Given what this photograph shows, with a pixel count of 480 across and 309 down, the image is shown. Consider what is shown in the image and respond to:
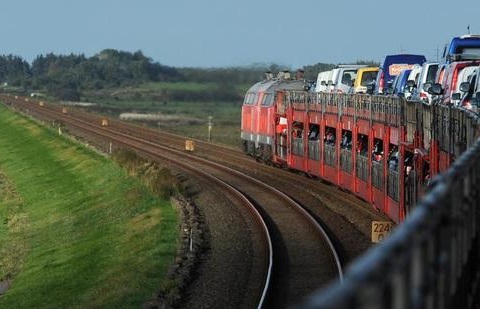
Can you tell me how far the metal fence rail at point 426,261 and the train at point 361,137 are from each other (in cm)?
452

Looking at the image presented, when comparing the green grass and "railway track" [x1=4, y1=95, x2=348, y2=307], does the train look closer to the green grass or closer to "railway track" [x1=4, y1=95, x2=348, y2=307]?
"railway track" [x1=4, y1=95, x2=348, y2=307]

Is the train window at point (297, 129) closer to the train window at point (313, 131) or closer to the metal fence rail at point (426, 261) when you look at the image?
the train window at point (313, 131)

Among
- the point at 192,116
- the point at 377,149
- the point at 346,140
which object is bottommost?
the point at 192,116

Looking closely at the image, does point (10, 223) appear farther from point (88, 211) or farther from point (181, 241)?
point (181, 241)

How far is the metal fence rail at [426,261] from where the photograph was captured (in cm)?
350

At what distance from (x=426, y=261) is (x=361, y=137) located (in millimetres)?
24013

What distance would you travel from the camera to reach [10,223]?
129ft

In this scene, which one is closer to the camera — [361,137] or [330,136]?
[361,137]

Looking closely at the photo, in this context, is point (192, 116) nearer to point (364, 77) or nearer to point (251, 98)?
point (251, 98)

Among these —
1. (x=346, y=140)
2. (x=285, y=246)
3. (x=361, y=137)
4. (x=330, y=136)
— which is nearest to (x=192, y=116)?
(x=330, y=136)

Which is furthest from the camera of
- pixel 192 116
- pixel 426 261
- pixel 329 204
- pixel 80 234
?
pixel 192 116

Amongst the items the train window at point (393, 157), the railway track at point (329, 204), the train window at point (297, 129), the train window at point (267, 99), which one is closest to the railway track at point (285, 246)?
the railway track at point (329, 204)

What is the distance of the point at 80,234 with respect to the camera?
31.6 metres

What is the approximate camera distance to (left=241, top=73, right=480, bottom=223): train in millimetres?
16672
